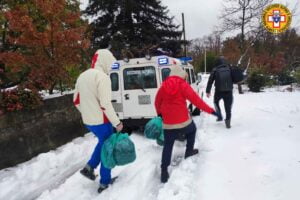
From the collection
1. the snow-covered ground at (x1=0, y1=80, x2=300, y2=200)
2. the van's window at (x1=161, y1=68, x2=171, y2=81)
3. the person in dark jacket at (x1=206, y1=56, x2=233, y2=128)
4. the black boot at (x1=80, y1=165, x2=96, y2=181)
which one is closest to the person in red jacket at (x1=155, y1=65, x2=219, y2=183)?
the snow-covered ground at (x1=0, y1=80, x2=300, y2=200)

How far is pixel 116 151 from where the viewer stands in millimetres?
4332

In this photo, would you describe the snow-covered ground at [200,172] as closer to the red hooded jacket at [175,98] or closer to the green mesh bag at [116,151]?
the green mesh bag at [116,151]

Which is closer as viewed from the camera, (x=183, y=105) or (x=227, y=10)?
(x=183, y=105)

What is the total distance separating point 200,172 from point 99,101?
196 centimetres

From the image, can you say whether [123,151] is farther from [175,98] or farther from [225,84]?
[225,84]

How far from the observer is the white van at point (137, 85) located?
7711 mm

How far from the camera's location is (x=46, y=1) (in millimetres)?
7145

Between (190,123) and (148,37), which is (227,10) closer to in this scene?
(148,37)

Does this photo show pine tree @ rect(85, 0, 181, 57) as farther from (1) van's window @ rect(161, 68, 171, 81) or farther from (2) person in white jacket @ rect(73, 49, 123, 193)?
(2) person in white jacket @ rect(73, 49, 123, 193)

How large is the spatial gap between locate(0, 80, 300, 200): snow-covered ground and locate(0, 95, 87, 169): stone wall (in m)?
0.33

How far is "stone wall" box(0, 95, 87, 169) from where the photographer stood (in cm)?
607

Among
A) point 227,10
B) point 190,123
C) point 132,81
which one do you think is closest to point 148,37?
point 227,10

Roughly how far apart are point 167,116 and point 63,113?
14.9 ft

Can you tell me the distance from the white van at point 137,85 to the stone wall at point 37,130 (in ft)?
4.92
